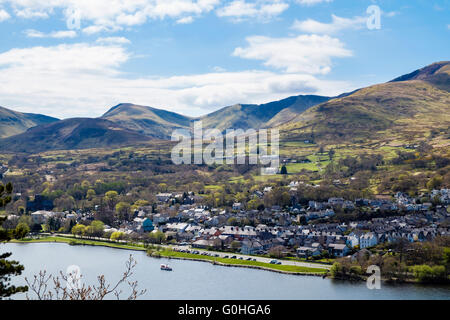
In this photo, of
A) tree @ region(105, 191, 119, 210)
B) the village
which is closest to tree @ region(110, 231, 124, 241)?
the village

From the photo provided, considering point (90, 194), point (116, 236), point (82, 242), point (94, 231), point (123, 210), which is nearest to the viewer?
point (82, 242)

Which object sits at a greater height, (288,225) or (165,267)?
(288,225)

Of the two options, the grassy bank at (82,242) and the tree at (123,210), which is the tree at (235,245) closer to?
the grassy bank at (82,242)

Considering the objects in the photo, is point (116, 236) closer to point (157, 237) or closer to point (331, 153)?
point (157, 237)

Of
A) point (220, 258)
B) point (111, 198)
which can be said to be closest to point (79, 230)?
point (111, 198)

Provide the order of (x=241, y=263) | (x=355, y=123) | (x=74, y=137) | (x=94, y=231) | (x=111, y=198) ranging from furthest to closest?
(x=74, y=137)
(x=355, y=123)
(x=111, y=198)
(x=94, y=231)
(x=241, y=263)

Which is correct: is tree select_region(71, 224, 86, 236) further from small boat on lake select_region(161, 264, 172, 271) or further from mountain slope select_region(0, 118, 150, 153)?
mountain slope select_region(0, 118, 150, 153)
